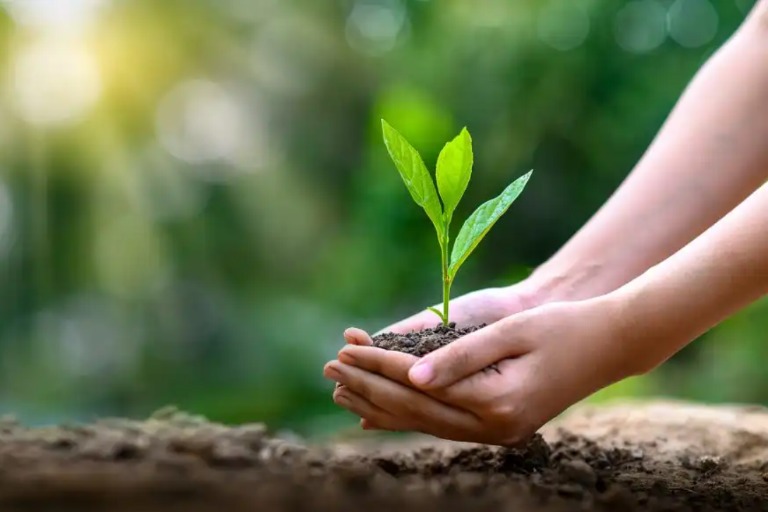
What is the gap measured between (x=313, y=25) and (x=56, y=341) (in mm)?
2453

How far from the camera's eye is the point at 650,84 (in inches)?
164

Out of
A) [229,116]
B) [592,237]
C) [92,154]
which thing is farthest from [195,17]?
[592,237]

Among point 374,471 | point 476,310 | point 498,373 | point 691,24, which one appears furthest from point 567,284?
point 691,24

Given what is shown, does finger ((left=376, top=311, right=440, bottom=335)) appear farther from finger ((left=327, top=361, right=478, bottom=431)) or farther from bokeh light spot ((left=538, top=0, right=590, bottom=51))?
bokeh light spot ((left=538, top=0, right=590, bottom=51))

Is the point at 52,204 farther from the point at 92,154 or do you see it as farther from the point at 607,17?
the point at 607,17

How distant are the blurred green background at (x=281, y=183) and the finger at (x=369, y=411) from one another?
276cm

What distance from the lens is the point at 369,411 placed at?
0.89m

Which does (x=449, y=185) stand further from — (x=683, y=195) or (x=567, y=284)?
(x=683, y=195)

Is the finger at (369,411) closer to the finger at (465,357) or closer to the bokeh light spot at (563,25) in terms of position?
the finger at (465,357)

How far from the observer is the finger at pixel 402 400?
84 centimetres

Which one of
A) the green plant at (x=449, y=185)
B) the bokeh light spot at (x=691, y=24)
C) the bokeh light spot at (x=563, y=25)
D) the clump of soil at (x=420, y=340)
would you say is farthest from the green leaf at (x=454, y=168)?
the bokeh light spot at (x=691, y=24)

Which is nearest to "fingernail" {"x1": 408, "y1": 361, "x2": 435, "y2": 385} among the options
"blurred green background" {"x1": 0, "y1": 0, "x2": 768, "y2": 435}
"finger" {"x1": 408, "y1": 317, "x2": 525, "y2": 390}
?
"finger" {"x1": 408, "y1": 317, "x2": 525, "y2": 390}

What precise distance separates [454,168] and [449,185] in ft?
0.08

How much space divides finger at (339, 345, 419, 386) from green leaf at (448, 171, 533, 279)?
0.64 ft
